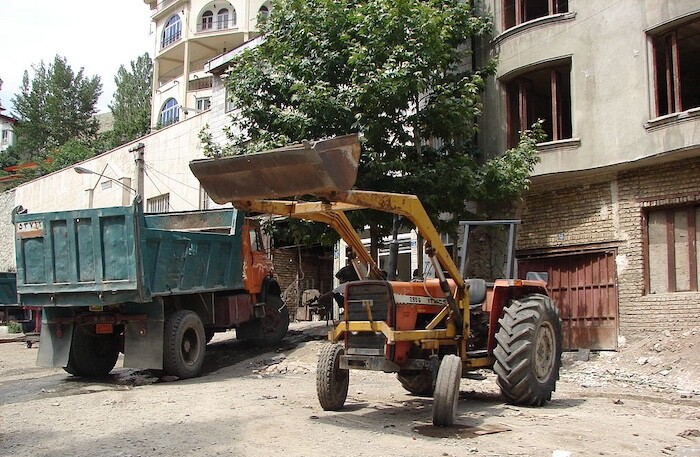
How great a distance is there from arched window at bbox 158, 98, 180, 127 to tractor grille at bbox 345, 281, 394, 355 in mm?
47630

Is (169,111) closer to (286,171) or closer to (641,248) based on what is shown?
(641,248)

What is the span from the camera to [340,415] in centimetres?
801

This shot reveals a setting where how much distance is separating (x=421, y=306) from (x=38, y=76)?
68722 millimetres

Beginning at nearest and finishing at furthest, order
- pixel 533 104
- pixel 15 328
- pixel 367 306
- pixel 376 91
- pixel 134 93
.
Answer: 1. pixel 367 306
2. pixel 376 91
3. pixel 533 104
4. pixel 15 328
5. pixel 134 93

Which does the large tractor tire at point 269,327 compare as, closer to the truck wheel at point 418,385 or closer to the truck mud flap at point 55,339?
the truck mud flap at point 55,339

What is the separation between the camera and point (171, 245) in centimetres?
1188

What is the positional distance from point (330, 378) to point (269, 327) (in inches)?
282

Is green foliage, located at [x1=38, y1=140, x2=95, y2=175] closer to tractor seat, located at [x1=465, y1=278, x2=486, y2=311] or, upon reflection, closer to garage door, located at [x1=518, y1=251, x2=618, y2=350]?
garage door, located at [x1=518, y1=251, x2=618, y2=350]

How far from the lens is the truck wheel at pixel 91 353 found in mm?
12148

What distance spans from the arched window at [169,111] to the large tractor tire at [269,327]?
1590 inches

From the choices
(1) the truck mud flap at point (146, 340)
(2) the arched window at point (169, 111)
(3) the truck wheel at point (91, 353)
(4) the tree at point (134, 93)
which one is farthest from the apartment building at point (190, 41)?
(1) the truck mud flap at point (146, 340)

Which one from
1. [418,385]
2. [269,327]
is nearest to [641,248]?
[418,385]

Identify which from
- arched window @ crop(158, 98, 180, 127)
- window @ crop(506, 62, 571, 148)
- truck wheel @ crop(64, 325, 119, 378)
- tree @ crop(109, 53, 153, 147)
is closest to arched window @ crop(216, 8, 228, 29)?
arched window @ crop(158, 98, 180, 127)

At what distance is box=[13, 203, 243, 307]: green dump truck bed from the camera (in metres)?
11.0
